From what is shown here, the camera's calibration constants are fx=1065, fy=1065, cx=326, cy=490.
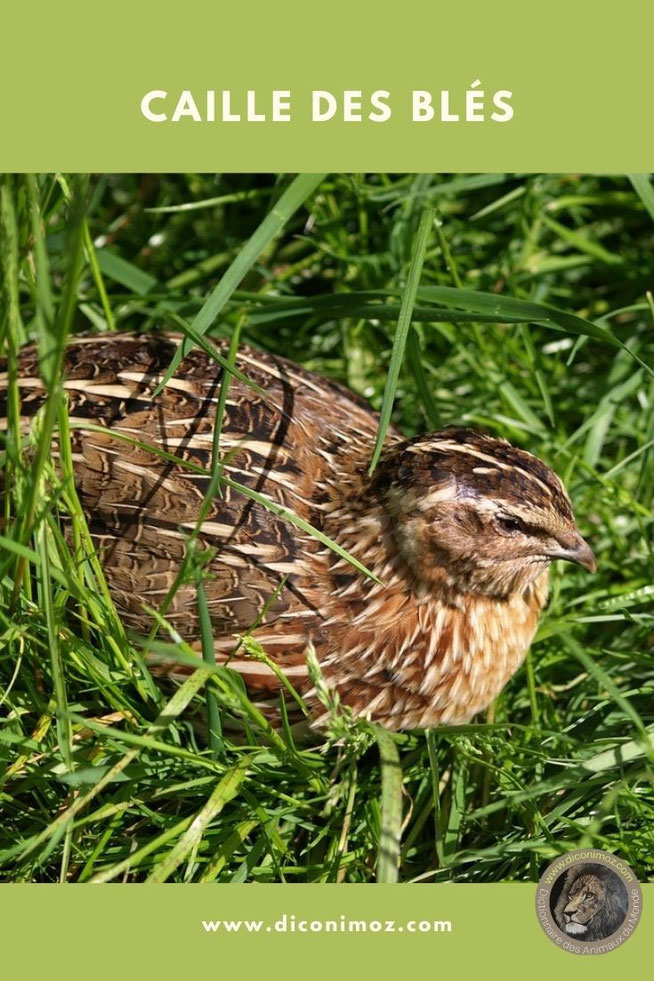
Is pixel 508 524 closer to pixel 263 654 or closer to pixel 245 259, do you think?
pixel 263 654

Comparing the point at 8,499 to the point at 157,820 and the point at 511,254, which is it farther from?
the point at 511,254

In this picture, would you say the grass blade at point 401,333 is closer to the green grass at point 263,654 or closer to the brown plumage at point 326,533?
the green grass at point 263,654

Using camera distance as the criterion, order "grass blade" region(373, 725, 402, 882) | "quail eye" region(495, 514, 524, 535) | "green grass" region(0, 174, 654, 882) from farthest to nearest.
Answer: "quail eye" region(495, 514, 524, 535), "green grass" region(0, 174, 654, 882), "grass blade" region(373, 725, 402, 882)
